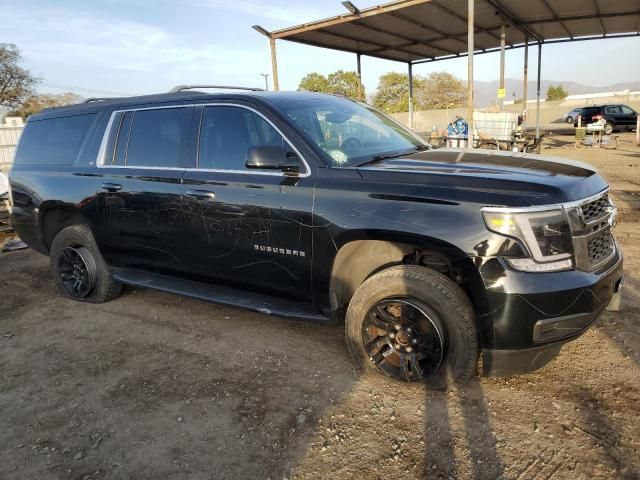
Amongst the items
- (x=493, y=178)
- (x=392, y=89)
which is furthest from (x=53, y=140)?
(x=392, y=89)

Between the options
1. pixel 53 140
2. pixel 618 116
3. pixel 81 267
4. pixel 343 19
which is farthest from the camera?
pixel 618 116

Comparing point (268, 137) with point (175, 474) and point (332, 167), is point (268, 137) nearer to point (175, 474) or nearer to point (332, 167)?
point (332, 167)

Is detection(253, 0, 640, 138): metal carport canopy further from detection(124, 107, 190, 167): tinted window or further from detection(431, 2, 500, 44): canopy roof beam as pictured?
detection(124, 107, 190, 167): tinted window

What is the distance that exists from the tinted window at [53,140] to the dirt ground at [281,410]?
1.75m

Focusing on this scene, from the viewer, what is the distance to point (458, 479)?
7.34 ft

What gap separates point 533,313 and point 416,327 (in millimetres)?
685

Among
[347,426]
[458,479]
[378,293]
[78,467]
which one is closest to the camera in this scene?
[458,479]

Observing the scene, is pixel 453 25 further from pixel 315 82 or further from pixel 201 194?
pixel 315 82

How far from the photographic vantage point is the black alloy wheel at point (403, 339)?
2.87m

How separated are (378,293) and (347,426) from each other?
81 cm

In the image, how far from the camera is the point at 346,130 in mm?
3691

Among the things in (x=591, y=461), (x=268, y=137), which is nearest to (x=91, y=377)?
(x=268, y=137)

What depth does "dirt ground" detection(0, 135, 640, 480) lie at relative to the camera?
7.82 ft

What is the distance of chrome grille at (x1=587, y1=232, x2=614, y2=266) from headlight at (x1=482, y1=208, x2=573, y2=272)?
0.24 meters
